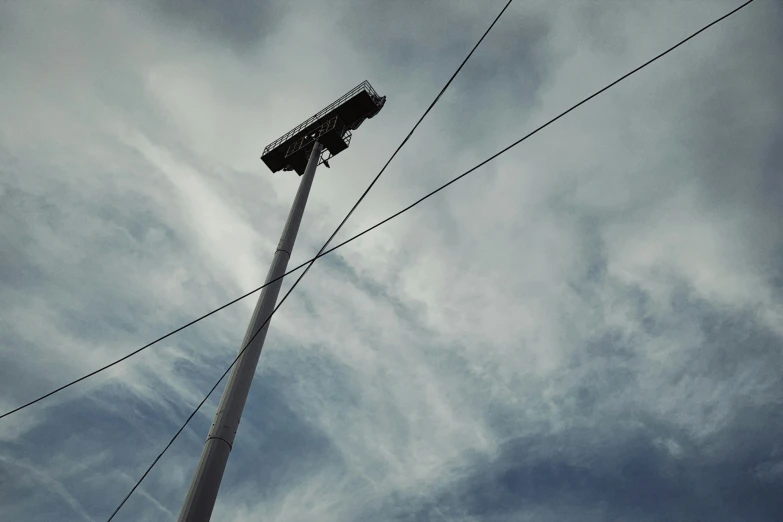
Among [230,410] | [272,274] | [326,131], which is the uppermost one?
[326,131]

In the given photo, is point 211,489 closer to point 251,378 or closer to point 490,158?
point 251,378

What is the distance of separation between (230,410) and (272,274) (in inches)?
136

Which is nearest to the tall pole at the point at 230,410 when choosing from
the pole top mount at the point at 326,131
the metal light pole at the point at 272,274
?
the metal light pole at the point at 272,274

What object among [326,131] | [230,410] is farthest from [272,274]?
[326,131]

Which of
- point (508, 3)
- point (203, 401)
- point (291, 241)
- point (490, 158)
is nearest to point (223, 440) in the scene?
point (203, 401)

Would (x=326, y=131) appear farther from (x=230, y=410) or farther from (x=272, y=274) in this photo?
(x=230, y=410)

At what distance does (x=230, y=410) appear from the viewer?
937 cm

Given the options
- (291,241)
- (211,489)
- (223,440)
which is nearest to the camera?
(211,489)

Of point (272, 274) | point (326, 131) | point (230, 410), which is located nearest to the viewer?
point (230, 410)

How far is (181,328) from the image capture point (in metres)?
12.4

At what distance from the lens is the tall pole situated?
8148 millimetres

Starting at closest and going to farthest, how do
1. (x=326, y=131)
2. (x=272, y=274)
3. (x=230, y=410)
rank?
(x=230, y=410)
(x=272, y=274)
(x=326, y=131)

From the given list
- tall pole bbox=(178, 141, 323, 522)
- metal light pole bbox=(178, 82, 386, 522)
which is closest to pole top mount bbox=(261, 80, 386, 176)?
metal light pole bbox=(178, 82, 386, 522)

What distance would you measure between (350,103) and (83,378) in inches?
473
